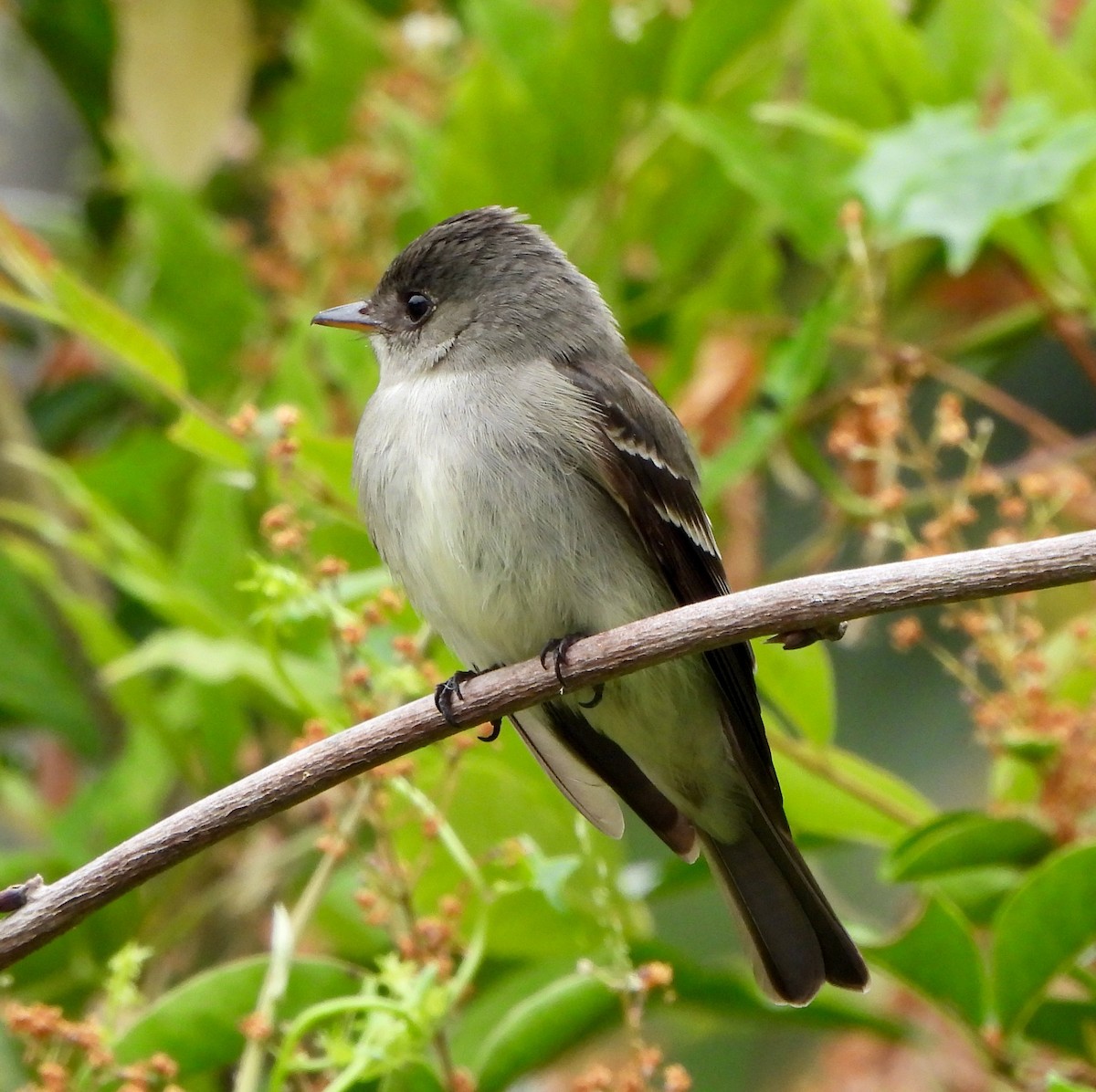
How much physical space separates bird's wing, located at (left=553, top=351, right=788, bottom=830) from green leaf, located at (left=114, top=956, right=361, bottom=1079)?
0.66 metres

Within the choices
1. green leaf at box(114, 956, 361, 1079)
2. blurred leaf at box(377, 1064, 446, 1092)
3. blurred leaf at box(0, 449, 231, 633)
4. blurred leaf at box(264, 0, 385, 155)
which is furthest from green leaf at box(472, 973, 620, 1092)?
blurred leaf at box(264, 0, 385, 155)

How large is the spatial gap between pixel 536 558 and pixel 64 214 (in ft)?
8.03

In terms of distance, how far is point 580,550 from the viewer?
8.13 feet

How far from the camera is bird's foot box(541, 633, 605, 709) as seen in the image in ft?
6.16

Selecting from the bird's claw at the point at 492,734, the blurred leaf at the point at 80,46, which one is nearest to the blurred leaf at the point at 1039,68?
the bird's claw at the point at 492,734

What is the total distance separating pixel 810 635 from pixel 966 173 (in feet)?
3.89

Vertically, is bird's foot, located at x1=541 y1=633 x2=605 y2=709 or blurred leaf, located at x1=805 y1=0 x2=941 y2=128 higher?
blurred leaf, located at x1=805 y1=0 x2=941 y2=128

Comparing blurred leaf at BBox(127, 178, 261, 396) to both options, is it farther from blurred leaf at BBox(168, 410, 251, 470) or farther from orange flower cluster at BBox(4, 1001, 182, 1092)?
orange flower cluster at BBox(4, 1001, 182, 1092)

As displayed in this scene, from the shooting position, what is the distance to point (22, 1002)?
108 inches

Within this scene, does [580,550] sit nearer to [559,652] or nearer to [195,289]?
[559,652]

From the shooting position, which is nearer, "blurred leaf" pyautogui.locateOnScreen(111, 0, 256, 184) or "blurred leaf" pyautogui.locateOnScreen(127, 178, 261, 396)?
"blurred leaf" pyautogui.locateOnScreen(127, 178, 261, 396)

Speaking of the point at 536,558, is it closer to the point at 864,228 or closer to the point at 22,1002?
the point at 864,228

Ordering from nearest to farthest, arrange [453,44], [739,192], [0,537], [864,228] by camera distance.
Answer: [864,228], [0,537], [739,192], [453,44]

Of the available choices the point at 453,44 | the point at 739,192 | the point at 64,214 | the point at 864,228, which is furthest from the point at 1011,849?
the point at 64,214
